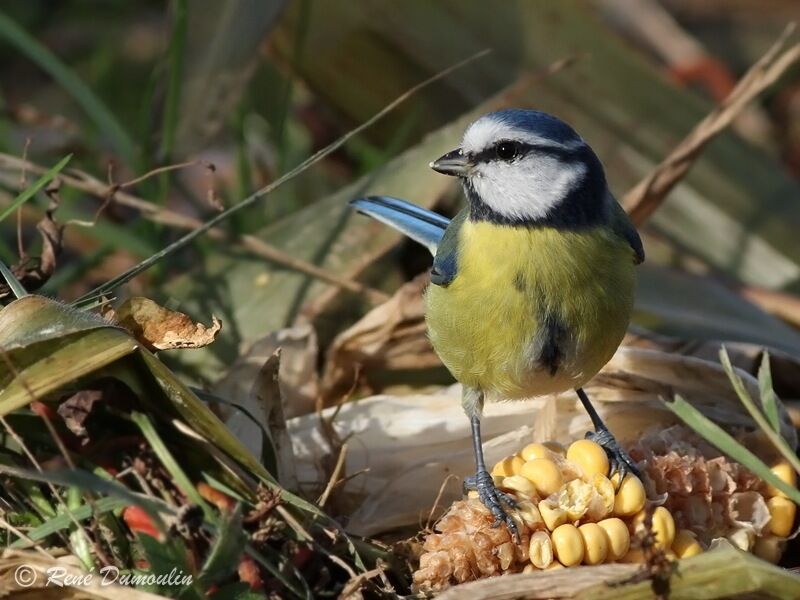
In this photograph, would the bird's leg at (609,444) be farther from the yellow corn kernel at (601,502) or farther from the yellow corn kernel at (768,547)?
the yellow corn kernel at (768,547)

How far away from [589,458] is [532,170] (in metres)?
0.43

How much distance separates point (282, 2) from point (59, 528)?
1.21 meters

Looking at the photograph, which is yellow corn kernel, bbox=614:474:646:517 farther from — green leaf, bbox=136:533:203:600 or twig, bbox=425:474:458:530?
green leaf, bbox=136:533:203:600

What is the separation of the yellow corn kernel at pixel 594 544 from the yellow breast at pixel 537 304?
26 centimetres

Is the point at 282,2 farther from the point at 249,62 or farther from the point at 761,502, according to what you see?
the point at 761,502

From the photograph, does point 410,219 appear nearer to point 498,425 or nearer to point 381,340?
point 381,340

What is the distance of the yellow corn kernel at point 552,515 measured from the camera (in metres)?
1.37

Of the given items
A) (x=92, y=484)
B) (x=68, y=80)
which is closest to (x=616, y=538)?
(x=92, y=484)

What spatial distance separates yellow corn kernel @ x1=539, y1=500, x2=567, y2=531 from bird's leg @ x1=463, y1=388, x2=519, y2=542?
40 millimetres

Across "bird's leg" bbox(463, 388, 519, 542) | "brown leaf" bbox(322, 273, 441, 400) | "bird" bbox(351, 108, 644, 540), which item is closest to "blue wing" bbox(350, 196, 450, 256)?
"brown leaf" bbox(322, 273, 441, 400)

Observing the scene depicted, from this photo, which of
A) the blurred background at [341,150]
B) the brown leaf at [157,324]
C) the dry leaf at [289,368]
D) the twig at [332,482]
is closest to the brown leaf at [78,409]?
the brown leaf at [157,324]

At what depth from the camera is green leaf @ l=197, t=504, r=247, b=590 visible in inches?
49.4

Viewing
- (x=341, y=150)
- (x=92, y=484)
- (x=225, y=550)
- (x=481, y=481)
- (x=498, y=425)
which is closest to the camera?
(x=92, y=484)

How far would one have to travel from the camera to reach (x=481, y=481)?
147 centimetres
